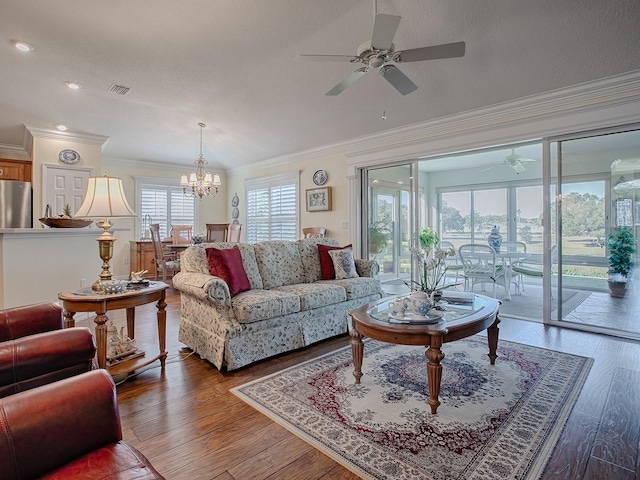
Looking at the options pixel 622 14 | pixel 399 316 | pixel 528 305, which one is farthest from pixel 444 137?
pixel 399 316

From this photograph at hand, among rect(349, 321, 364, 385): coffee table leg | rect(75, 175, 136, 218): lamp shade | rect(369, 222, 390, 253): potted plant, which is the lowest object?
rect(349, 321, 364, 385): coffee table leg

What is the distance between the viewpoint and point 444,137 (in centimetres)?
470

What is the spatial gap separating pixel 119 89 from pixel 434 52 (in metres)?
4.29

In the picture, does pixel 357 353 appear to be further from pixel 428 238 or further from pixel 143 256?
pixel 428 238

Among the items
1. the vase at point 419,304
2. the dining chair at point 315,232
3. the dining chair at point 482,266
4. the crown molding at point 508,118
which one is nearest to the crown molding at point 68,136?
the dining chair at point 315,232

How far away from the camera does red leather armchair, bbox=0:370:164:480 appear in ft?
3.06

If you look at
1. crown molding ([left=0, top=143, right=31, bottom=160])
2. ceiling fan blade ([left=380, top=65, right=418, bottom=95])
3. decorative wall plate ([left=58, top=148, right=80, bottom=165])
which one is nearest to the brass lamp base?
ceiling fan blade ([left=380, top=65, right=418, bottom=95])

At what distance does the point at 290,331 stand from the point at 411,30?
10.1 ft

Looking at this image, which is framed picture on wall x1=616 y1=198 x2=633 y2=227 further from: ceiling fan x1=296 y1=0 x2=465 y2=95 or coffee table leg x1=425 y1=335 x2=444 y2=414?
coffee table leg x1=425 y1=335 x2=444 y2=414

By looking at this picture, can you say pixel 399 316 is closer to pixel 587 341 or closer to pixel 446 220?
pixel 587 341

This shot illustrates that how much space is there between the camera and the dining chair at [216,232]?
21.4ft

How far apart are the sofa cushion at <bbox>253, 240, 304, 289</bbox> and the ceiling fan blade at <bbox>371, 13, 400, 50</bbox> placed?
7.20 ft

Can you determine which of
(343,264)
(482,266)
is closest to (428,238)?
(482,266)

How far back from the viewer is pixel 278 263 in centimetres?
382
